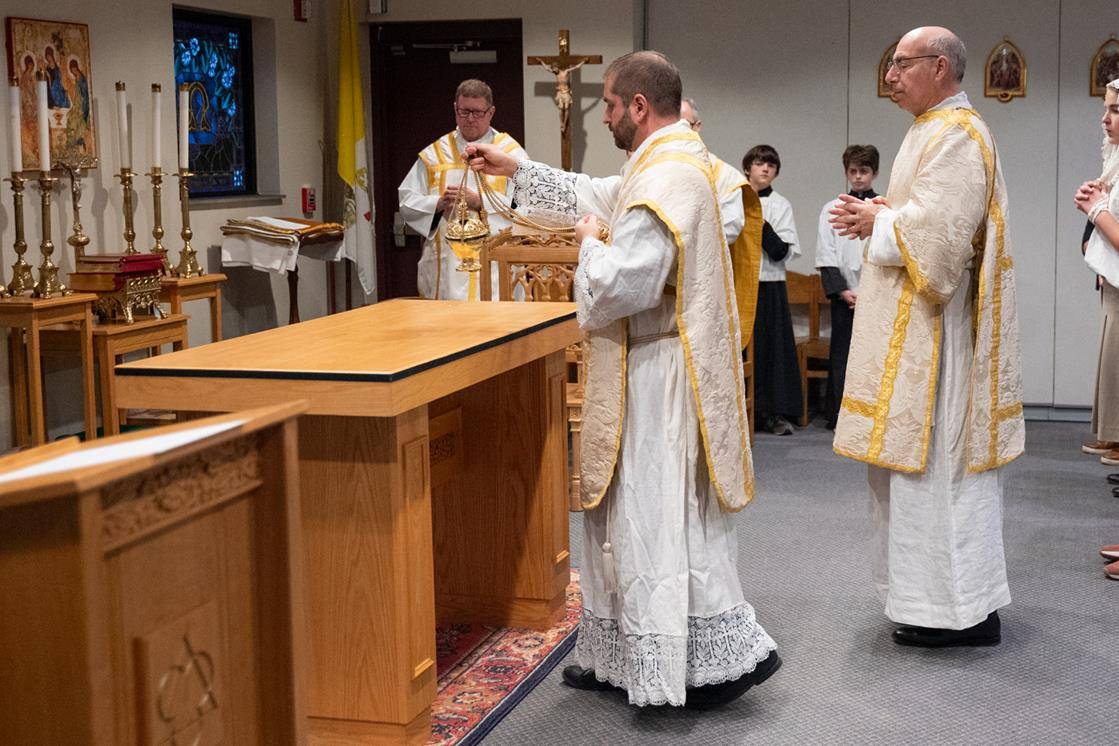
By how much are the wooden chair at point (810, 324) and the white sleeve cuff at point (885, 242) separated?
3.74 meters

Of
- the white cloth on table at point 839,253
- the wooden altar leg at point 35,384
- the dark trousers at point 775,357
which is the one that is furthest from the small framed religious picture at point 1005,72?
the wooden altar leg at point 35,384

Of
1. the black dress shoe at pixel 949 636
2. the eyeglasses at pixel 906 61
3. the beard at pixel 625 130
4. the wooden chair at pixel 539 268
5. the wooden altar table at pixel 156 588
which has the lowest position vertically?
the black dress shoe at pixel 949 636

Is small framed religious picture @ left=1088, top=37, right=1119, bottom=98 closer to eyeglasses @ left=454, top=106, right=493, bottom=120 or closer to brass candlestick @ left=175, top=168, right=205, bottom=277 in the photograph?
eyeglasses @ left=454, top=106, right=493, bottom=120

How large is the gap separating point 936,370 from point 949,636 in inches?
31.9

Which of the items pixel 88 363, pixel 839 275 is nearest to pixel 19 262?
pixel 88 363

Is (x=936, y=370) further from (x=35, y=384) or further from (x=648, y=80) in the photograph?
(x=35, y=384)

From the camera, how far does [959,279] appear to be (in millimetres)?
3785

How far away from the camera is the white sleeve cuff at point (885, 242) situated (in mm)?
3807

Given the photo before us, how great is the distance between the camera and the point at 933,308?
3846 millimetres

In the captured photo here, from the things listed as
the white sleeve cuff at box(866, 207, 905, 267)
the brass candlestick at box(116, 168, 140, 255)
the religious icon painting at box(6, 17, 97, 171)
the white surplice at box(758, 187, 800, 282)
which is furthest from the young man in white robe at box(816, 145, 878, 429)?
the religious icon painting at box(6, 17, 97, 171)

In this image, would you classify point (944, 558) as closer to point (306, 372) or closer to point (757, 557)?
point (757, 557)

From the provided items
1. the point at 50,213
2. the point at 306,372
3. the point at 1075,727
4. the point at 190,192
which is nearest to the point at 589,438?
the point at 306,372

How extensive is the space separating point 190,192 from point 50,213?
1.50 metres

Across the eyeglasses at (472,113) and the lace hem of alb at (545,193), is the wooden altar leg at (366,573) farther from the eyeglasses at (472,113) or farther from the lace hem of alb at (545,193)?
the eyeglasses at (472,113)
